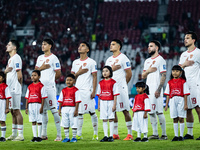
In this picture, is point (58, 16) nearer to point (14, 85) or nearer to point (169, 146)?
point (14, 85)

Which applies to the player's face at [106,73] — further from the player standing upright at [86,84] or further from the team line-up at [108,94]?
the player standing upright at [86,84]

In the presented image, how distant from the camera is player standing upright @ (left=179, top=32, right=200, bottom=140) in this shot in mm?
9148

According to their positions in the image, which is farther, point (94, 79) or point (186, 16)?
point (186, 16)

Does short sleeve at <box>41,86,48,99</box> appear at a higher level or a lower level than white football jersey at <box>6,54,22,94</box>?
lower

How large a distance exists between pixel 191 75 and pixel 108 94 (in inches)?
78.0

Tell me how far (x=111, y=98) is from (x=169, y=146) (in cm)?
187

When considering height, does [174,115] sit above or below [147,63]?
below

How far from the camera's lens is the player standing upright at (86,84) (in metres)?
9.62

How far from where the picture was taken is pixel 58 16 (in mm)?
33094

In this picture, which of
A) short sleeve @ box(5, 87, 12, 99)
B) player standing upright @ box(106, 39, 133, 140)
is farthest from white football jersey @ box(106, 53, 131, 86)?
short sleeve @ box(5, 87, 12, 99)

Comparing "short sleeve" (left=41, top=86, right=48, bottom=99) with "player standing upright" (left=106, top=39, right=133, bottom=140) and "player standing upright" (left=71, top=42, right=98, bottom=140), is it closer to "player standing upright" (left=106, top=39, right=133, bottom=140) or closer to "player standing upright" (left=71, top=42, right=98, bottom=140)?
"player standing upright" (left=71, top=42, right=98, bottom=140)

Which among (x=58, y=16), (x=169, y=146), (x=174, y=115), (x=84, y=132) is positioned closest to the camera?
(x=169, y=146)

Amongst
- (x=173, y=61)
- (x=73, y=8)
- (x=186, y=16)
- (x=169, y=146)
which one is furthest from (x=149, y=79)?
(x=73, y=8)

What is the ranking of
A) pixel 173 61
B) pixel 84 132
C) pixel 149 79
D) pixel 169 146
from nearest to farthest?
pixel 169 146
pixel 149 79
pixel 84 132
pixel 173 61
